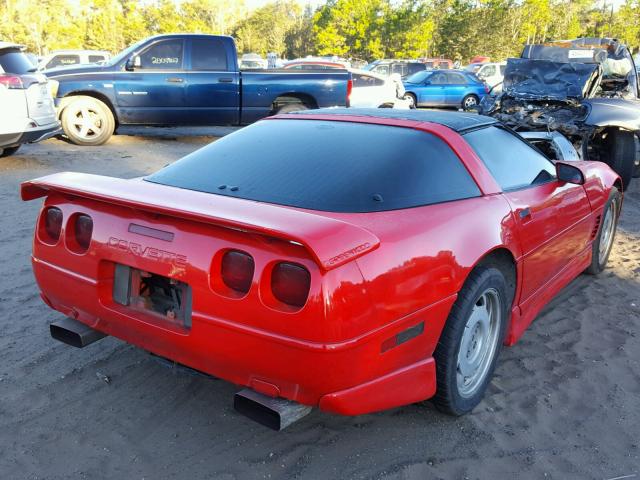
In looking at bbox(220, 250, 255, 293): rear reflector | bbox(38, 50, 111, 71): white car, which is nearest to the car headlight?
bbox(220, 250, 255, 293): rear reflector

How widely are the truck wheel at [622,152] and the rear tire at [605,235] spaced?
3.42 metres

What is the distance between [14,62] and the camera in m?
8.15

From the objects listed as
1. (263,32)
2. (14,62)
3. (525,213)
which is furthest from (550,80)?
(263,32)

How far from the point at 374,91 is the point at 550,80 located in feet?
17.6

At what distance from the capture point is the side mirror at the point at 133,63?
33.9 feet

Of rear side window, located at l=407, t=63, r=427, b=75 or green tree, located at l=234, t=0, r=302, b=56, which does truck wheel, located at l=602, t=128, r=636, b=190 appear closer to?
rear side window, located at l=407, t=63, r=427, b=75

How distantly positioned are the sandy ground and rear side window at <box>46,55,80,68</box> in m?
17.6

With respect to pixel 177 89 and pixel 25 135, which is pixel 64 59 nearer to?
pixel 177 89

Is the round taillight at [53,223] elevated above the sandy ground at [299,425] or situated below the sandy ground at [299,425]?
above

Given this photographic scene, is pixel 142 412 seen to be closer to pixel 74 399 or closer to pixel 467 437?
pixel 74 399

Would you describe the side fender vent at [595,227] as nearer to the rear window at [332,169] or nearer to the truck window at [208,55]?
the rear window at [332,169]

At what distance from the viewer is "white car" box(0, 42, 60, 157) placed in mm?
7770

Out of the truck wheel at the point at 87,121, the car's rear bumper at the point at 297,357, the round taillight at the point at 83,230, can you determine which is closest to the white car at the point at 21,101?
the truck wheel at the point at 87,121

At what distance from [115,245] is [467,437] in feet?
5.88
